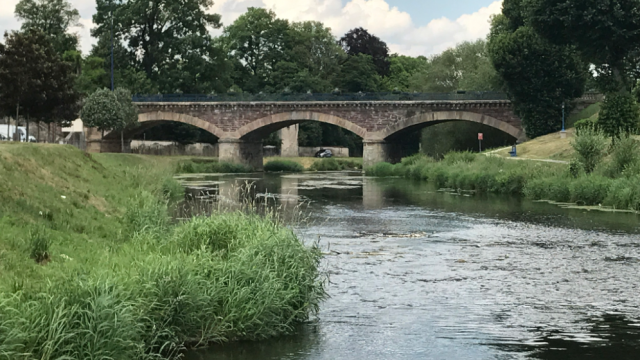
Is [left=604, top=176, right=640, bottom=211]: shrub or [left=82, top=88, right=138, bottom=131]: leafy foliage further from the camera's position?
[left=82, top=88, right=138, bottom=131]: leafy foliage

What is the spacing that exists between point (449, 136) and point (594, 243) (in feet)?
182

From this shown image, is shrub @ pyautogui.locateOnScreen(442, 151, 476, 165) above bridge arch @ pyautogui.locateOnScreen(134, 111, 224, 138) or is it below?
below

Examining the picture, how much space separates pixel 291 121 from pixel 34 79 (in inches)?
1249

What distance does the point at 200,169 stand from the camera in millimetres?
72938

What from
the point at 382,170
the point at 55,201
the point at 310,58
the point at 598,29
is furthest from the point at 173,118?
the point at 55,201

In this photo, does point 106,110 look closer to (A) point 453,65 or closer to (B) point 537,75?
(B) point 537,75

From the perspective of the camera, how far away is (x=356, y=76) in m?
105

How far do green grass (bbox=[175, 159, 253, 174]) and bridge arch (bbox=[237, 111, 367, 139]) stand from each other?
12.2 ft

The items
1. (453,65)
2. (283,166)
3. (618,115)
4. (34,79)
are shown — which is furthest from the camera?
(453,65)

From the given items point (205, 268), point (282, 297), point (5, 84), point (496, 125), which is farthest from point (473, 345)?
point (496, 125)

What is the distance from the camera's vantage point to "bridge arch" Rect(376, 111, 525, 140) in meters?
69.8

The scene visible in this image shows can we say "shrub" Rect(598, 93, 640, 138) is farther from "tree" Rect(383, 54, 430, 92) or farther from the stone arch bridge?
"tree" Rect(383, 54, 430, 92)

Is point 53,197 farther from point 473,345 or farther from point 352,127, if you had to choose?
point 352,127

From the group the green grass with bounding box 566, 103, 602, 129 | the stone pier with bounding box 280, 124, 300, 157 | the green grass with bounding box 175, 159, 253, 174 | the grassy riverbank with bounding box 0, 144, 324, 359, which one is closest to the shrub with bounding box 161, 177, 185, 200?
the grassy riverbank with bounding box 0, 144, 324, 359
